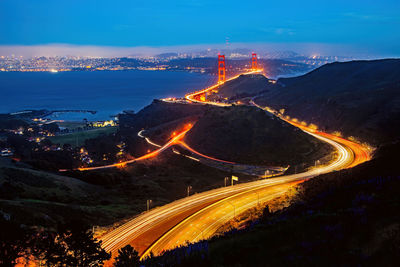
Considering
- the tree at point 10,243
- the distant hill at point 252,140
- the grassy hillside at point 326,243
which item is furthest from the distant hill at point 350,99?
the tree at point 10,243

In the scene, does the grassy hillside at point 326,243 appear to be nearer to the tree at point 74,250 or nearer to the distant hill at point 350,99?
the tree at point 74,250

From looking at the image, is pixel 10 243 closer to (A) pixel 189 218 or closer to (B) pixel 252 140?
(A) pixel 189 218

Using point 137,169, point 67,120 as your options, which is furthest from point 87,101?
point 137,169

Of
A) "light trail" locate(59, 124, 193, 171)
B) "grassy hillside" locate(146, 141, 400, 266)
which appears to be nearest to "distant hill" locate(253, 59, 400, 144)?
"light trail" locate(59, 124, 193, 171)

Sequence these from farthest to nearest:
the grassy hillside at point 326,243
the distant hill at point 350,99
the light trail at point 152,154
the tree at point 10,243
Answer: the distant hill at point 350,99, the light trail at point 152,154, the tree at point 10,243, the grassy hillside at point 326,243

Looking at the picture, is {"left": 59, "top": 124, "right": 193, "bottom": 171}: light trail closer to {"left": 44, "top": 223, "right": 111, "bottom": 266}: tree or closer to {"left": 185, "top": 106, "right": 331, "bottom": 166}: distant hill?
{"left": 185, "top": 106, "right": 331, "bottom": 166}: distant hill
